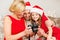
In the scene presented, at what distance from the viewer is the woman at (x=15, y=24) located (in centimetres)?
100

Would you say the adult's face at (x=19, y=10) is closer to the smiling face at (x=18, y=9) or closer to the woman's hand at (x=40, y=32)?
the smiling face at (x=18, y=9)

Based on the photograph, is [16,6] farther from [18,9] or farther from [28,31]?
[28,31]

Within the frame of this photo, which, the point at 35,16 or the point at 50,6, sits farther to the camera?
the point at 50,6

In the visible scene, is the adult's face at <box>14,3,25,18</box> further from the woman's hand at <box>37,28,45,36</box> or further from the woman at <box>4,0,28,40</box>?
the woman's hand at <box>37,28,45,36</box>

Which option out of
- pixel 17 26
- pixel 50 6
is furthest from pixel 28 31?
pixel 50 6

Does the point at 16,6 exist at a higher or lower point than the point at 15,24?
higher

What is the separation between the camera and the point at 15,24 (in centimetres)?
102

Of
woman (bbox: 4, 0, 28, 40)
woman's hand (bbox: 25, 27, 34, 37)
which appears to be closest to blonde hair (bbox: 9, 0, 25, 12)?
woman (bbox: 4, 0, 28, 40)

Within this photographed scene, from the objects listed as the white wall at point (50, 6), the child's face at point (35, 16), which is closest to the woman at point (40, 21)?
the child's face at point (35, 16)

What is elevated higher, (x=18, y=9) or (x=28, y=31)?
(x=18, y=9)

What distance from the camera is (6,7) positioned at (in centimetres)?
117

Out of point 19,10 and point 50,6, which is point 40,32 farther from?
point 50,6

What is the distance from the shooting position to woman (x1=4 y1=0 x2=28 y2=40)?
999mm

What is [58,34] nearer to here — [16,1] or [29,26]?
[29,26]
